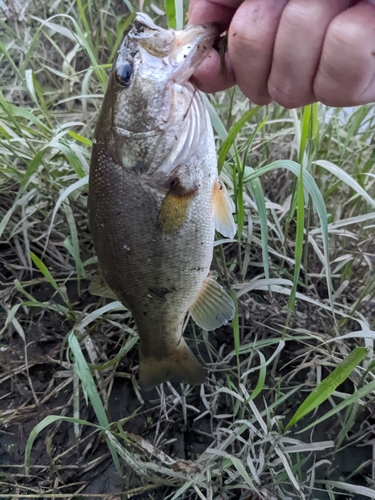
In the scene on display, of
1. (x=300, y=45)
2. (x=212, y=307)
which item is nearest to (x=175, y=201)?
(x=212, y=307)

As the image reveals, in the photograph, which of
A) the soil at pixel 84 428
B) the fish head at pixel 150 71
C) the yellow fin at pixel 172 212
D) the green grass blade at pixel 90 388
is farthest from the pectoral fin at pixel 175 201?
the soil at pixel 84 428

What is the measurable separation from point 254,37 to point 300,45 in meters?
0.12

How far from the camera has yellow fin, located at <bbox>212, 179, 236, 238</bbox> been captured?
1221 millimetres

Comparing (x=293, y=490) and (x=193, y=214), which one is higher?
(x=193, y=214)

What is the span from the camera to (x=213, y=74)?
113cm

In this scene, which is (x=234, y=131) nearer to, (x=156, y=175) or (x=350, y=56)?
(x=156, y=175)

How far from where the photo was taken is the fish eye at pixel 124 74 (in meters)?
1.13

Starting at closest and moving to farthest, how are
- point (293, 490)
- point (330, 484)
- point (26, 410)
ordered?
point (330, 484) < point (293, 490) < point (26, 410)

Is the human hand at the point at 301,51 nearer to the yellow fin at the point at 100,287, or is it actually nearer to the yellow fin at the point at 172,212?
the yellow fin at the point at 172,212

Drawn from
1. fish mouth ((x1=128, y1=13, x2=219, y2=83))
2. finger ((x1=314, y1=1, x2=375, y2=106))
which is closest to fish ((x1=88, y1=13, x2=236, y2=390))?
fish mouth ((x1=128, y1=13, x2=219, y2=83))

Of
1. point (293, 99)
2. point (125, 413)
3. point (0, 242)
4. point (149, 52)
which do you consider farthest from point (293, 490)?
point (0, 242)

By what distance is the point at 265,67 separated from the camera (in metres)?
1.03

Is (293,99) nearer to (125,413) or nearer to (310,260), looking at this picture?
(310,260)

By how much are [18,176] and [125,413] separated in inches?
50.5
